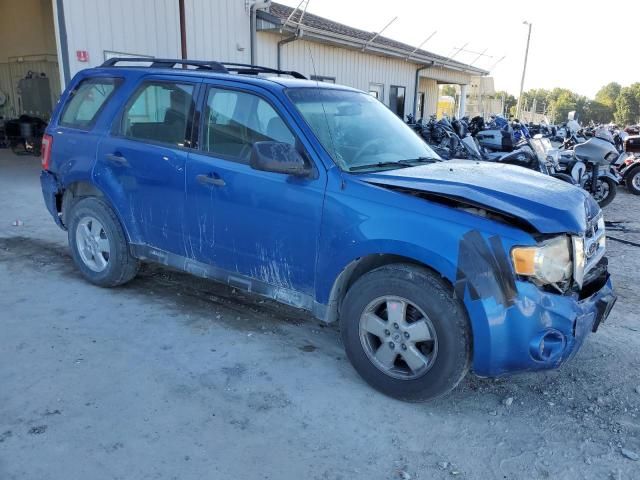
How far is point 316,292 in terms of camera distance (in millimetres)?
3404

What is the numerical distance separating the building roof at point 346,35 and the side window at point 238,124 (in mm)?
9197

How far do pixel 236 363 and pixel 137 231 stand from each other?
5.20 feet

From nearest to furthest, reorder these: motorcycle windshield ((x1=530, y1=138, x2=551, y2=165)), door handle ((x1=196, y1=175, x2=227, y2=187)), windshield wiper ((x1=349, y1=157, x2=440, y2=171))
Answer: windshield wiper ((x1=349, y1=157, x2=440, y2=171)) → door handle ((x1=196, y1=175, x2=227, y2=187)) → motorcycle windshield ((x1=530, y1=138, x2=551, y2=165))

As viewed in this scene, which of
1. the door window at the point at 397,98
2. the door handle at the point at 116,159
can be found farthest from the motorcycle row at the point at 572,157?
the door window at the point at 397,98

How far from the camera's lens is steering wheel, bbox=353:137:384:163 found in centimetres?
354

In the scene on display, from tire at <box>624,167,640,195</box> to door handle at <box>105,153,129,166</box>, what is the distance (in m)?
10.7

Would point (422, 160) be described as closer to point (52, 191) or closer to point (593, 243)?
point (593, 243)

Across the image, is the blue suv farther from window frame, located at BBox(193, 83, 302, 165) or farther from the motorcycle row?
the motorcycle row

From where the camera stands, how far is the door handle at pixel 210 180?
367cm

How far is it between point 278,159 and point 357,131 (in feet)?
2.79

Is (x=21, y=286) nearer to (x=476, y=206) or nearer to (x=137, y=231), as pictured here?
(x=137, y=231)

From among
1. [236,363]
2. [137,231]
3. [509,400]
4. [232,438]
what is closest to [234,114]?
[137,231]

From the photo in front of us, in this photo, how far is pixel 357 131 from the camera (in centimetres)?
380

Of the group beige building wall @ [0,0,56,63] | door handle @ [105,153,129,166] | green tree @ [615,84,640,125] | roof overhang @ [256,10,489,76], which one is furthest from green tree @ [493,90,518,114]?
door handle @ [105,153,129,166]
